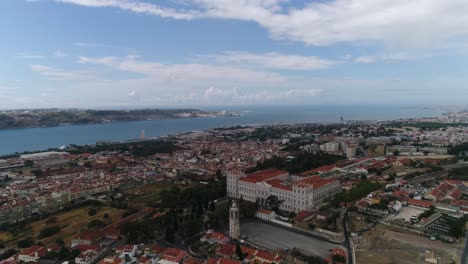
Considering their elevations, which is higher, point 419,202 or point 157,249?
point 419,202

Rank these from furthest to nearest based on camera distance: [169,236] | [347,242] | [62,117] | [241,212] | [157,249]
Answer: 1. [62,117]
2. [241,212]
3. [169,236]
4. [347,242]
5. [157,249]

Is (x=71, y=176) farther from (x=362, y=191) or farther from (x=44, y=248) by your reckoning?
(x=362, y=191)

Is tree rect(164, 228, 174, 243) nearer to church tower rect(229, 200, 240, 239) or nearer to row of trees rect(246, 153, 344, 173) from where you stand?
church tower rect(229, 200, 240, 239)

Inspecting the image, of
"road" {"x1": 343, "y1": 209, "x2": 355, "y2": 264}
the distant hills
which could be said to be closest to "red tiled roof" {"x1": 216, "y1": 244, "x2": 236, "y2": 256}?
"road" {"x1": 343, "y1": 209, "x2": 355, "y2": 264}

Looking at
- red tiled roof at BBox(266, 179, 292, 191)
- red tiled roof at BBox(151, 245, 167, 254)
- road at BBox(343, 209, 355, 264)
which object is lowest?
road at BBox(343, 209, 355, 264)

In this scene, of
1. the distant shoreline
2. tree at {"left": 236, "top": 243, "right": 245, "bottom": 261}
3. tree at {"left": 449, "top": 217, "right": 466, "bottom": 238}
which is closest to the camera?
tree at {"left": 236, "top": 243, "right": 245, "bottom": 261}

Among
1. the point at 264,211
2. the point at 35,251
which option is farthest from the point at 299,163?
the point at 35,251

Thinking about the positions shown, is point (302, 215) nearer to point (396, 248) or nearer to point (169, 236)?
point (396, 248)

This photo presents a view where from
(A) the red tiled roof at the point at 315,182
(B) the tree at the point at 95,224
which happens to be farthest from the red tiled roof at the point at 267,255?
(B) the tree at the point at 95,224
